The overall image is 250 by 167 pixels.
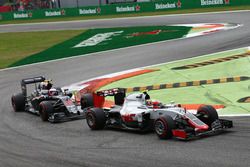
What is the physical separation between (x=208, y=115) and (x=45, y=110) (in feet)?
21.4

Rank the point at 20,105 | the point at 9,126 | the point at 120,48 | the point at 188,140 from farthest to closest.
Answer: the point at 120,48 → the point at 20,105 → the point at 9,126 → the point at 188,140

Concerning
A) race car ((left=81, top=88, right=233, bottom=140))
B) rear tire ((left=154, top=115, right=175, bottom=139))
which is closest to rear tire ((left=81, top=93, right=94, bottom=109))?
race car ((left=81, top=88, right=233, bottom=140))

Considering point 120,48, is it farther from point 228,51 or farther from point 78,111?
point 78,111

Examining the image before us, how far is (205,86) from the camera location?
20.1 meters

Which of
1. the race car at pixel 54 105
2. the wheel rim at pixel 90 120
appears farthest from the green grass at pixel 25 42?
the wheel rim at pixel 90 120

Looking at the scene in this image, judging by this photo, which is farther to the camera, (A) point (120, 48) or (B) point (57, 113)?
(A) point (120, 48)

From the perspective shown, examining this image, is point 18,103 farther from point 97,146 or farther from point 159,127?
point 159,127

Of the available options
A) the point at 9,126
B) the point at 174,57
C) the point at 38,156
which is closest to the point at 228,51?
the point at 174,57

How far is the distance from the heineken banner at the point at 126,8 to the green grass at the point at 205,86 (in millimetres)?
30795

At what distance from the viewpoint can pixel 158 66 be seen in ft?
89.5

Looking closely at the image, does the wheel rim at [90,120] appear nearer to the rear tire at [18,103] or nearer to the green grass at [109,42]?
the rear tire at [18,103]

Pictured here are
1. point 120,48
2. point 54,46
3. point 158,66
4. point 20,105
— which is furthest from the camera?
point 54,46

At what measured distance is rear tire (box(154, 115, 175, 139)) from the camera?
43.7ft

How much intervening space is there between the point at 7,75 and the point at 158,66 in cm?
924
